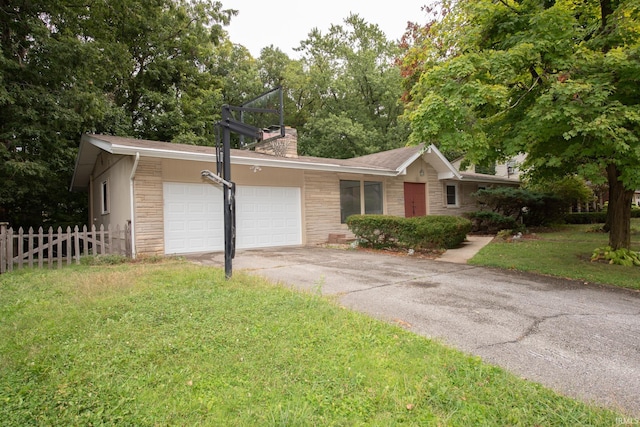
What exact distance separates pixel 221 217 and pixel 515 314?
28.4 feet

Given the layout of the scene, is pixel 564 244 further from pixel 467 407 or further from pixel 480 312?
pixel 467 407

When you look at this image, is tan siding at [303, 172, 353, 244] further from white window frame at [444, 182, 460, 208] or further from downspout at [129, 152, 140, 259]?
white window frame at [444, 182, 460, 208]

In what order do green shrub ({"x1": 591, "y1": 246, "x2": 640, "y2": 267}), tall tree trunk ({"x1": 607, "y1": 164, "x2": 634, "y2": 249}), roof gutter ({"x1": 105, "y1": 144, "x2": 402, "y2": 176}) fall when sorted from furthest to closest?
roof gutter ({"x1": 105, "y1": 144, "x2": 402, "y2": 176})
tall tree trunk ({"x1": 607, "y1": 164, "x2": 634, "y2": 249})
green shrub ({"x1": 591, "y1": 246, "x2": 640, "y2": 267})

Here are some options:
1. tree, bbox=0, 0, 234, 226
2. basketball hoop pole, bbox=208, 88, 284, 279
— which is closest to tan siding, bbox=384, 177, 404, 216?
basketball hoop pole, bbox=208, 88, 284, 279

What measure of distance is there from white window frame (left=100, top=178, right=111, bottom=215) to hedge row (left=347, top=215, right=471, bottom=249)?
26.7 ft

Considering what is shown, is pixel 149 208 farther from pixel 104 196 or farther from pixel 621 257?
pixel 621 257

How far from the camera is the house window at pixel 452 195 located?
17453 millimetres

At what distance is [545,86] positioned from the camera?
6285 mm

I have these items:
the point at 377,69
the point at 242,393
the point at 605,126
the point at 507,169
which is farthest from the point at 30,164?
the point at 507,169

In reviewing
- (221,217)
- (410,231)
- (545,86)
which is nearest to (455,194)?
(410,231)

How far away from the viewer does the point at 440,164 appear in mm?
16016

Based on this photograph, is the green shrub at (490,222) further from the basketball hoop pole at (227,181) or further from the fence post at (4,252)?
the fence post at (4,252)

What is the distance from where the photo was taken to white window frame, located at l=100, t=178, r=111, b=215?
11.9 metres

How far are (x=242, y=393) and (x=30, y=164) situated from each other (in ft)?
43.7
